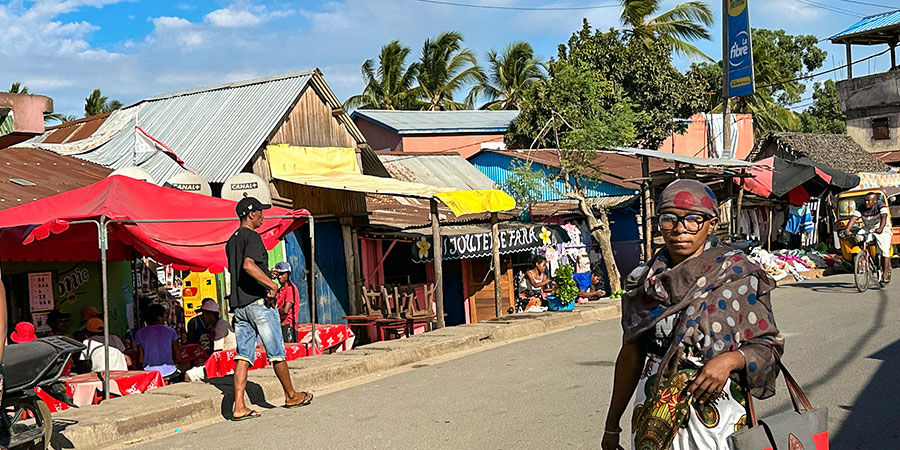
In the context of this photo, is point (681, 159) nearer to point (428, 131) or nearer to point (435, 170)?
point (435, 170)

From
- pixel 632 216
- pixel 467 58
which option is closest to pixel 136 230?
pixel 632 216

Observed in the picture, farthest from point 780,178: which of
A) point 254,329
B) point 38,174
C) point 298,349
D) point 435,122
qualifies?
point 435,122

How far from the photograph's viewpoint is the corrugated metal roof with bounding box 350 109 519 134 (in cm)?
3422

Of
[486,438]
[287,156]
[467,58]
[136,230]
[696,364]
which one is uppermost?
[467,58]

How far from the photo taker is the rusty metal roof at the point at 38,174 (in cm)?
1140

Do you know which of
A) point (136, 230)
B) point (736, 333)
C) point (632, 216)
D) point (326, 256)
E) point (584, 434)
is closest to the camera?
point (736, 333)

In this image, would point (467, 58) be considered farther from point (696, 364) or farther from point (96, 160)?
point (696, 364)

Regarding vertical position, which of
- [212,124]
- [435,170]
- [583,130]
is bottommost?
[435,170]

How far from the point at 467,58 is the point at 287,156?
29977 mm

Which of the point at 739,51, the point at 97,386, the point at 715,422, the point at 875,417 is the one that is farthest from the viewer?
the point at 739,51

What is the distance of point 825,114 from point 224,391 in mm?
54706

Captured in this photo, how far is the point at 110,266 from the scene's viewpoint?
1334cm

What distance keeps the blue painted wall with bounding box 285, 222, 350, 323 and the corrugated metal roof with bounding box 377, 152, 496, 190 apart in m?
3.88

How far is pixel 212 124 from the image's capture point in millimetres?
16516
